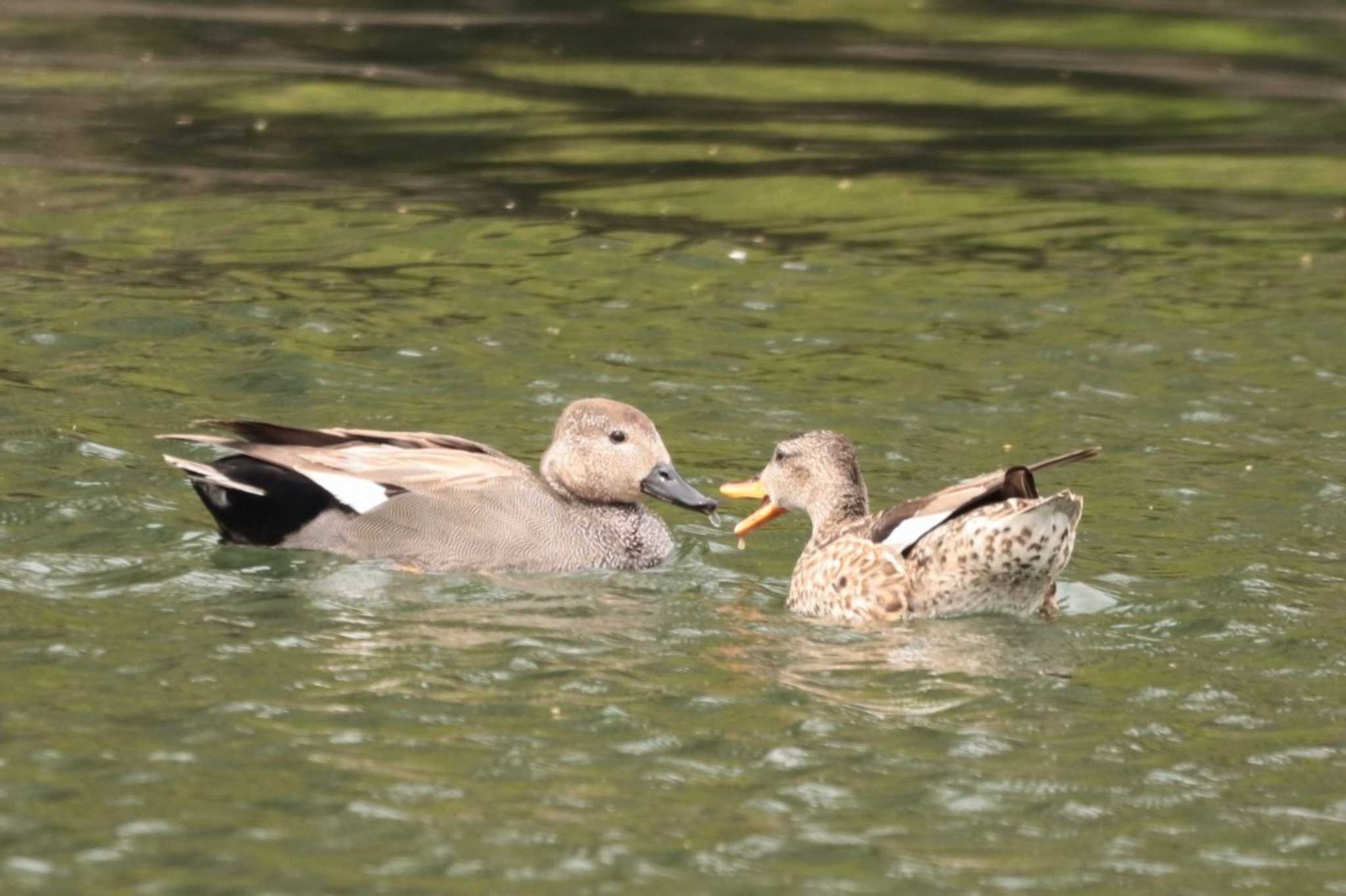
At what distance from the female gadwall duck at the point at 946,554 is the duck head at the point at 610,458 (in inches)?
24.9

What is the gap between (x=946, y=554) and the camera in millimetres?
9102

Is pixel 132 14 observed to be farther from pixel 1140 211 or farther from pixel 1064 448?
pixel 1064 448

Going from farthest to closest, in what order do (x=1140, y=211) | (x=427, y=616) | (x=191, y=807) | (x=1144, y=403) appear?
(x=1140, y=211)
(x=1144, y=403)
(x=427, y=616)
(x=191, y=807)

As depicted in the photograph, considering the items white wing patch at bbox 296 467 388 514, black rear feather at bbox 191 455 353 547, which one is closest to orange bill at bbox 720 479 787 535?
white wing patch at bbox 296 467 388 514

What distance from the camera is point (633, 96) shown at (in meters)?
20.2

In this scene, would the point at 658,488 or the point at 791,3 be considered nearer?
the point at 658,488

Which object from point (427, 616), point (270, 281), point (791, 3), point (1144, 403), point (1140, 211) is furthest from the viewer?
point (791, 3)

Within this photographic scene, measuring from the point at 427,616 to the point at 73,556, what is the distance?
4.63 feet

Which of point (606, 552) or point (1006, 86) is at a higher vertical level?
point (1006, 86)

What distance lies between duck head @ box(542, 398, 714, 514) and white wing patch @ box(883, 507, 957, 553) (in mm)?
984

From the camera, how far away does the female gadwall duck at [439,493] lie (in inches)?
377

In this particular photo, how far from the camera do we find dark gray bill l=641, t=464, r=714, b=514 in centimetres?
995

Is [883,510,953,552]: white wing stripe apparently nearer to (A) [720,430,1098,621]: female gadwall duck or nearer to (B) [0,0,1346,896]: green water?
(A) [720,430,1098,621]: female gadwall duck

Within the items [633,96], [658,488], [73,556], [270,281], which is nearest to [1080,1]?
[633,96]
